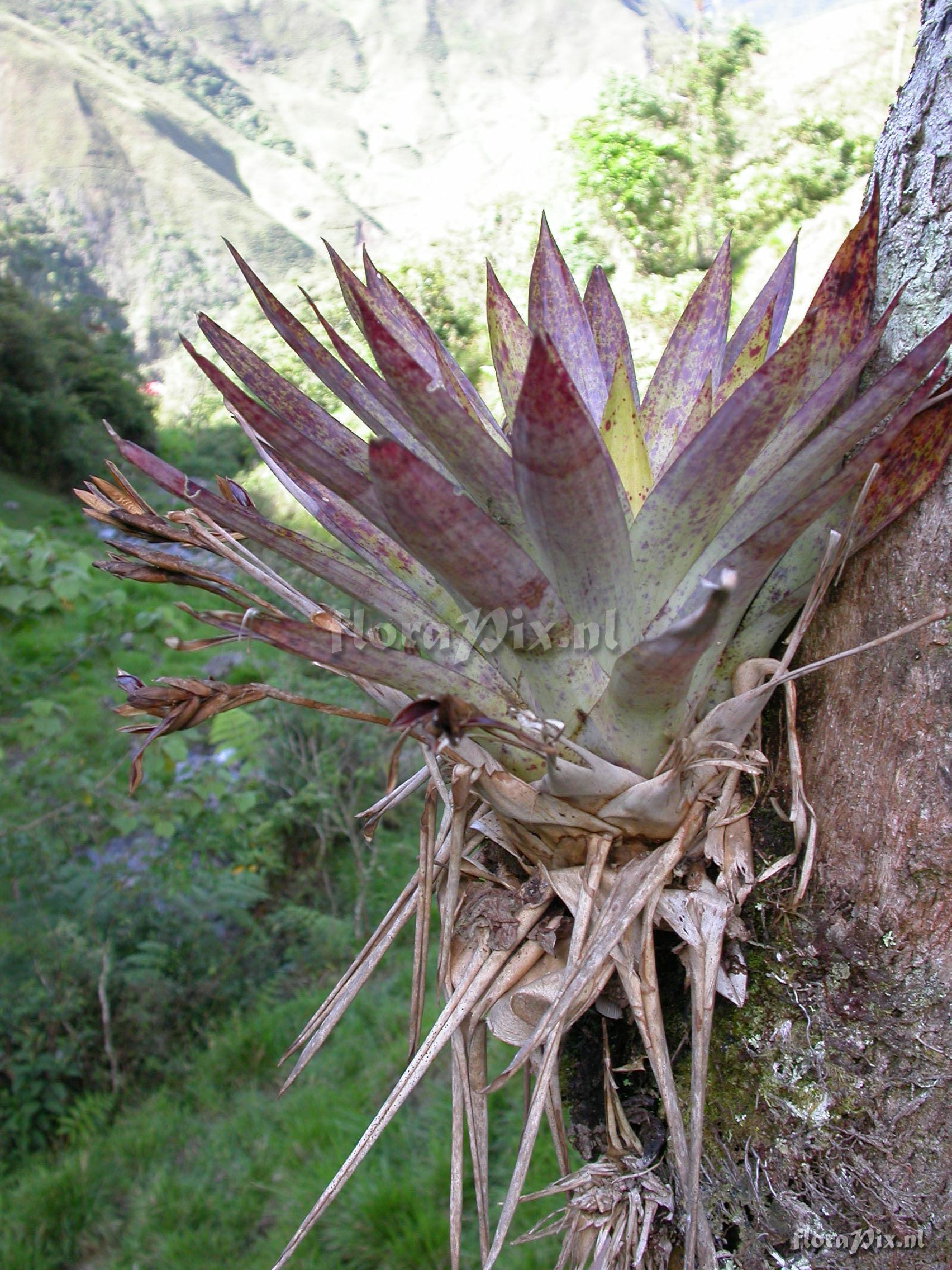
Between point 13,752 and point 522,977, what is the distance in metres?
5.83

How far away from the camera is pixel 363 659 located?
61cm

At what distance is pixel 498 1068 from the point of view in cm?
293

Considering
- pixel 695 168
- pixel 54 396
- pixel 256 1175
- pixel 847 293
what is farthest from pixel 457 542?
pixel 54 396

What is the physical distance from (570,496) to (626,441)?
0.22 m

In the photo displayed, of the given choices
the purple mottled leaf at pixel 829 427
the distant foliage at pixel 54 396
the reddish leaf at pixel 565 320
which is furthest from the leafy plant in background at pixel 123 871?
the distant foliage at pixel 54 396

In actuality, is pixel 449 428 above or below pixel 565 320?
below

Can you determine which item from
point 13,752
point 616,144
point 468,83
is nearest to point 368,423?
point 13,752

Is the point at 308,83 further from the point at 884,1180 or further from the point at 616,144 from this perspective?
the point at 884,1180

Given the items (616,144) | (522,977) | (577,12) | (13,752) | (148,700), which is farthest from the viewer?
(577,12)

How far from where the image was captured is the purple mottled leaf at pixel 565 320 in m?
0.89

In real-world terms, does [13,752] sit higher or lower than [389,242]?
lower

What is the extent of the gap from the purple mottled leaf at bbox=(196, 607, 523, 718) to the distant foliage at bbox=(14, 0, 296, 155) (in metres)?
54.1

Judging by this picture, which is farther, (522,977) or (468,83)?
(468,83)

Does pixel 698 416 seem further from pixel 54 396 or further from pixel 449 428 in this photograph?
pixel 54 396
